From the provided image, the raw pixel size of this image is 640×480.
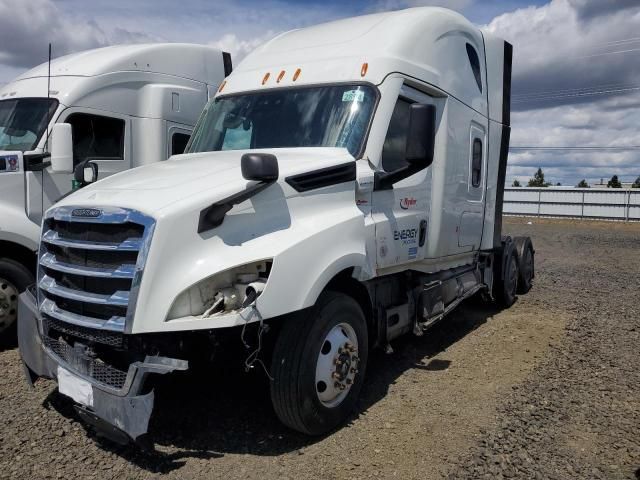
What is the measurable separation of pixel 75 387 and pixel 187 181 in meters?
1.54

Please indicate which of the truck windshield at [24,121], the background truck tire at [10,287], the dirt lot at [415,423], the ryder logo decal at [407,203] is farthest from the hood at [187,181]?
the truck windshield at [24,121]

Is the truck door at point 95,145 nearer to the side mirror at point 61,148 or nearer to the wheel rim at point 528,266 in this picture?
the side mirror at point 61,148

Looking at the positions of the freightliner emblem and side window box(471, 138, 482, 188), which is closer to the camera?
the freightliner emblem

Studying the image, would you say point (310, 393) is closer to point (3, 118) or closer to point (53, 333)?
point (53, 333)

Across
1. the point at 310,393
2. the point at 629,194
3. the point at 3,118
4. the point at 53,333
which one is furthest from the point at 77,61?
the point at 629,194

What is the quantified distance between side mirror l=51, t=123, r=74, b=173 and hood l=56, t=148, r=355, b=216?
200 centimetres

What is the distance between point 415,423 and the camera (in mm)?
4480

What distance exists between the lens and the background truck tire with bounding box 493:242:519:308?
862 cm

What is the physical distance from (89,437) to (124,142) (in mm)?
4408

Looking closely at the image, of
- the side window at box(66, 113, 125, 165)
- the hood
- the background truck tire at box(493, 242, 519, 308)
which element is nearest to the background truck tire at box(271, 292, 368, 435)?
the hood

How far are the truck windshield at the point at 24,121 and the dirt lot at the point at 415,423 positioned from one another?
2503 millimetres

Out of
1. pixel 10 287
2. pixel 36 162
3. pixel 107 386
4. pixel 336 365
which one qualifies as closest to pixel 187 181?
pixel 107 386

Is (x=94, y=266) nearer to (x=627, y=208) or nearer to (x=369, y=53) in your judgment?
(x=369, y=53)

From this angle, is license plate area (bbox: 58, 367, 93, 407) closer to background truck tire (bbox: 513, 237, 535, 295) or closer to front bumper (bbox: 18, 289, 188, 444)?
front bumper (bbox: 18, 289, 188, 444)
